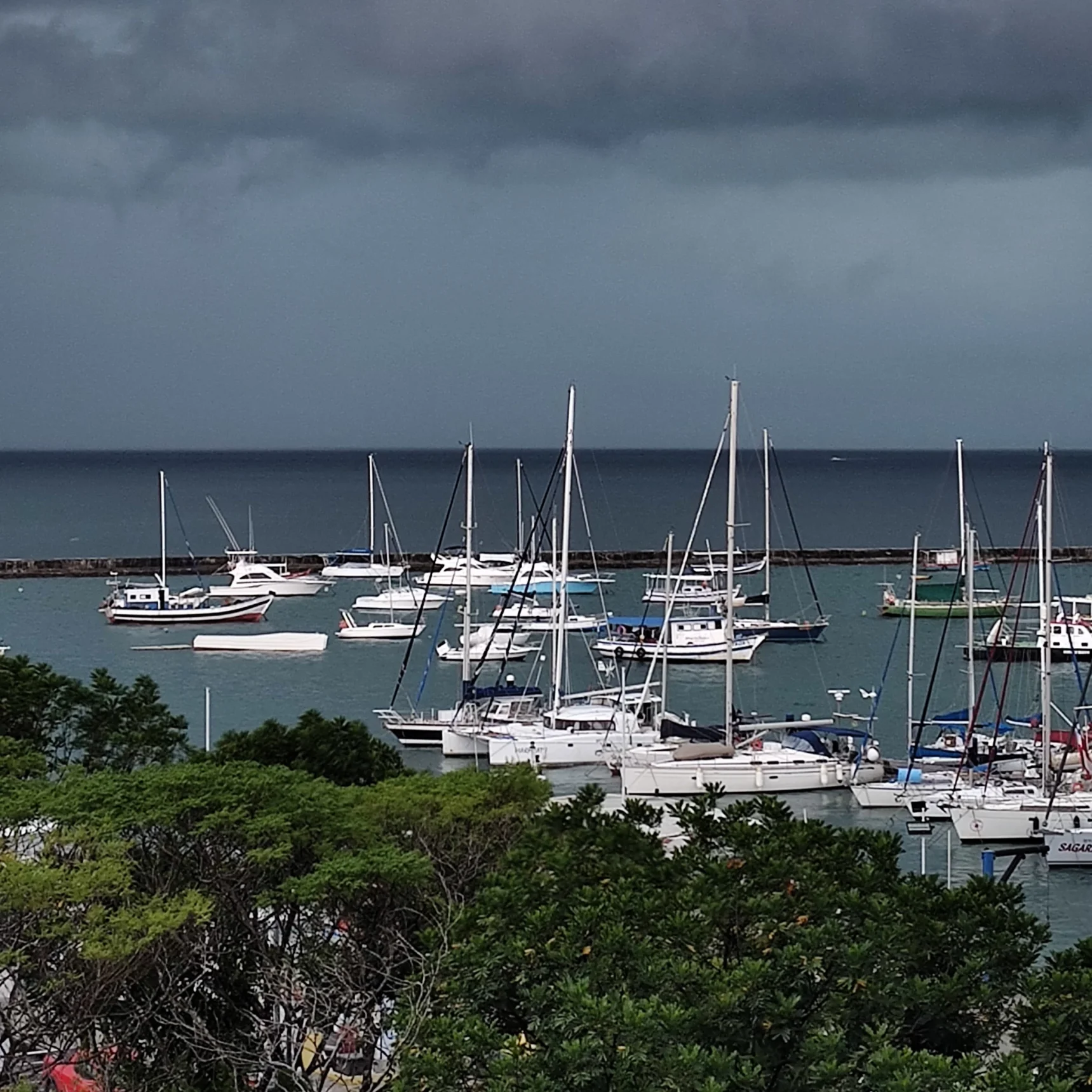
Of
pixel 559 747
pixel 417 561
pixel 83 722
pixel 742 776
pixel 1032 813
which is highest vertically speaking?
pixel 83 722

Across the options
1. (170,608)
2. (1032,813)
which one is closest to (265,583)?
(170,608)

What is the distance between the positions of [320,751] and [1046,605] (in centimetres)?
2364

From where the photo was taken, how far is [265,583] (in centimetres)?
9475

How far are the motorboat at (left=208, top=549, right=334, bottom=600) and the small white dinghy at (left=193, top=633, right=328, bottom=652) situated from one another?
54.6 ft

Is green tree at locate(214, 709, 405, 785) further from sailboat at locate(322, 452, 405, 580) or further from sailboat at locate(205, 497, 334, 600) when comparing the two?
sailboat at locate(322, 452, 405, 580)

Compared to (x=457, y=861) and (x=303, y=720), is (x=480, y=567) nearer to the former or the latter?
(x=303, y=720)

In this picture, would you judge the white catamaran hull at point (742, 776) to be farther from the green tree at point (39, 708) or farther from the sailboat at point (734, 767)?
the green tree at point (39, 708)

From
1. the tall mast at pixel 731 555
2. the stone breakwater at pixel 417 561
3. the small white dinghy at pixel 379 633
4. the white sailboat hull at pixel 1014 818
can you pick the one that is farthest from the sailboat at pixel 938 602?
the white sailboat hull at pixel 1014 818

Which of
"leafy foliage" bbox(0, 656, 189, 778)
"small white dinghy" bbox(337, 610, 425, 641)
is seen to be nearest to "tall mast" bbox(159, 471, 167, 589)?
"small white dinghy" bbox(337, 610, 425, 641)

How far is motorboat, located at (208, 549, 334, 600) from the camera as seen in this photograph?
304ft

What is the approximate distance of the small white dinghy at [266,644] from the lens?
7200 cm

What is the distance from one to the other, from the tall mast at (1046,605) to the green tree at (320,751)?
18.7 m

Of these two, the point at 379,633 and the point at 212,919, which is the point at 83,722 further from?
the point at 379,633

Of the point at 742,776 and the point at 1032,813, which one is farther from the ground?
the point at 1032,813
